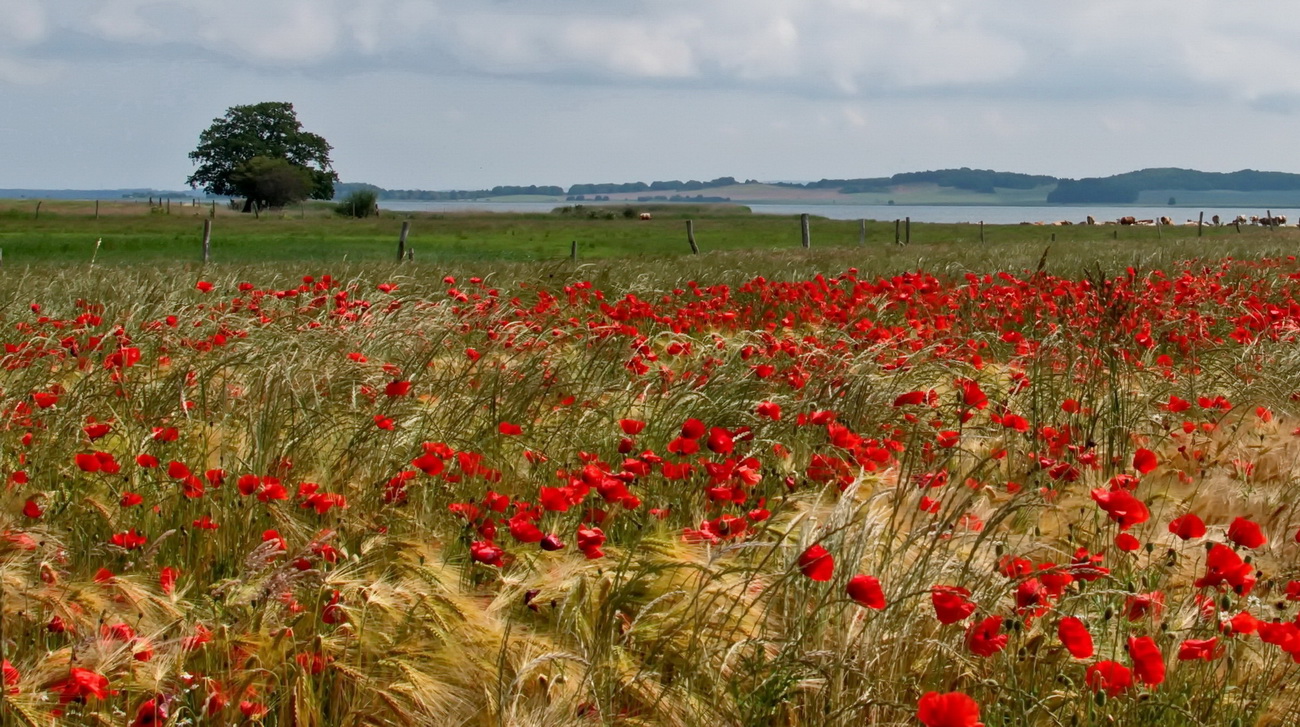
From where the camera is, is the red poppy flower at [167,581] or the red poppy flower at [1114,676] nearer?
the red poppy flower at [1114,676]

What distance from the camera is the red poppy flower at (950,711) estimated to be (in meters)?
1.87

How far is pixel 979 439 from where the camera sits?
534 cm

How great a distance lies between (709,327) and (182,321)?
4.03 m

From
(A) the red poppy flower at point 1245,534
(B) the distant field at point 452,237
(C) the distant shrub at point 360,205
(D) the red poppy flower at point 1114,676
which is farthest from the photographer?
(C) the distant shrub at point 360,205

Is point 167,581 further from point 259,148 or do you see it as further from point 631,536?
point 259,148

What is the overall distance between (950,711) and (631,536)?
2.06 m

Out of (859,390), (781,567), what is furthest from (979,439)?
(781,567)

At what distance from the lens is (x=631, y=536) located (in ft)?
12.7

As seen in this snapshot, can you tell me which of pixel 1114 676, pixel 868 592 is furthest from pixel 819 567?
pixel 1114 676

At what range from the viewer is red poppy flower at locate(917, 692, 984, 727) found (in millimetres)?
1868

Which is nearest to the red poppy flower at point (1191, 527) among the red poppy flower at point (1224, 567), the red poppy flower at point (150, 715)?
the red poppy flower at point (1224, 567)

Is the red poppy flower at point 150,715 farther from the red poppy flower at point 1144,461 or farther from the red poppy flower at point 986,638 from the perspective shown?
the red poppy flower at point 1144,461

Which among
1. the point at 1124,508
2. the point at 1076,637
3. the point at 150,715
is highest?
the point at 1124,508

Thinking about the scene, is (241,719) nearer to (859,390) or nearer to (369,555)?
(369,555)
